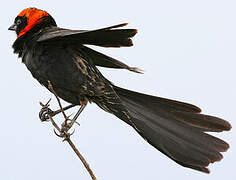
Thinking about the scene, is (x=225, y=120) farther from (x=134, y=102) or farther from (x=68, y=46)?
(x=68, y=46)

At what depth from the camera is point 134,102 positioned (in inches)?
145

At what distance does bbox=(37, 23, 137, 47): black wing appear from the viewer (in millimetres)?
2902

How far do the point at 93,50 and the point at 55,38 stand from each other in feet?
1.50

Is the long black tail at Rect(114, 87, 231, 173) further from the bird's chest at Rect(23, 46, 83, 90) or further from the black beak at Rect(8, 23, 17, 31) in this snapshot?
the black beak at Rect(8, 23, 17, 31)

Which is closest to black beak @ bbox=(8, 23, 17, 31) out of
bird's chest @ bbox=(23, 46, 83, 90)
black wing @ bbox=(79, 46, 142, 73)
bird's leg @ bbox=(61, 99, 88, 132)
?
bird's chest @ bbox=(23, 46, 83, 90)

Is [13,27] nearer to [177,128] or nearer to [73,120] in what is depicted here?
[73,120]

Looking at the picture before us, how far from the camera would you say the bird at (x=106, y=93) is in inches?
128

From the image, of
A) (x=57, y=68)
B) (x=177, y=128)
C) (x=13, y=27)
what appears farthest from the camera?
(x=13, y=27)

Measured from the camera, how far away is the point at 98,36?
9.77ft

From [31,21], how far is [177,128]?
140cm

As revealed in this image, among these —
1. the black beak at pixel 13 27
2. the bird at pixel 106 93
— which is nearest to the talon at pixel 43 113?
the bird at pixel 106 93

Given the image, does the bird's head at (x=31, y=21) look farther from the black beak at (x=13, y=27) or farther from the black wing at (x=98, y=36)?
the black wing at (x=98, y=36)

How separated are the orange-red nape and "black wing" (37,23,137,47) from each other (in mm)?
351

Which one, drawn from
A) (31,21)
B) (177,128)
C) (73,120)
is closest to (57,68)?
(73,120)
